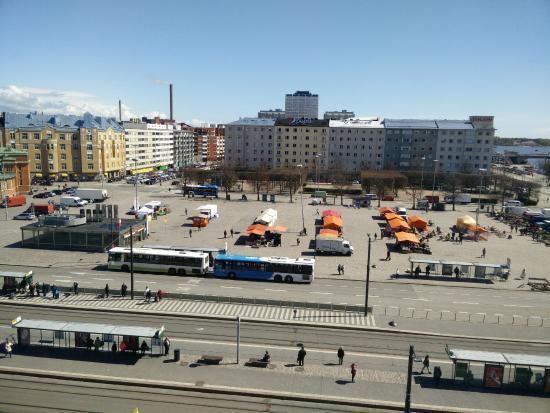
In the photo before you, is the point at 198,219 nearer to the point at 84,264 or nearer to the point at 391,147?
the point at 84,264

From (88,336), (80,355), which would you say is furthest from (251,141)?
(80,355)

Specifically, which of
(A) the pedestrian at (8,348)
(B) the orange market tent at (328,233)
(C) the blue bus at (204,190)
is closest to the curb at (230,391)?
(A) the pedestrian at (8,348)

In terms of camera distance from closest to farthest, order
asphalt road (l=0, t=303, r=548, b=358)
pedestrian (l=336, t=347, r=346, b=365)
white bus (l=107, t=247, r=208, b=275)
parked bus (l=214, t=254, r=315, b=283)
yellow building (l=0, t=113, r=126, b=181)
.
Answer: pedestrian (l=336, t=347, r=346, b=365)
asphalt road (l=0, t=303, r=548, b=358)
parked bus (l=214, t=254, r=315, b=283)
white bus (l=107, t=247, r=208, b=275)
yellow building (l=0, t=113, r=126, b=181)

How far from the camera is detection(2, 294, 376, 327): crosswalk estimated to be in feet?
84.6

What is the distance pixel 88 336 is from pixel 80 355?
0.91 metres

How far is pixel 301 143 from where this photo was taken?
4564 inches

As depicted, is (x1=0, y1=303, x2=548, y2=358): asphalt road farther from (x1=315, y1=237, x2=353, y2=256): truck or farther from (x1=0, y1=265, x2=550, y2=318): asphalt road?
(x1=315, y1=237, x2=353, y2=256): truck

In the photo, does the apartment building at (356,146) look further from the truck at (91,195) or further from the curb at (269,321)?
the curb at (269,321)

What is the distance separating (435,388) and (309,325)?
805cm

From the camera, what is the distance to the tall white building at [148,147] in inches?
4550

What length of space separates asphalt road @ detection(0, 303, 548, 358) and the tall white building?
3715 inches

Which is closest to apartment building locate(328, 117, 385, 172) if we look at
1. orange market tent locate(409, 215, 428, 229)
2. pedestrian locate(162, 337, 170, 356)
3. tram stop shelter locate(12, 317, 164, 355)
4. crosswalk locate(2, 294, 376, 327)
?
orange market tent locate(409, 215, 428, 229)

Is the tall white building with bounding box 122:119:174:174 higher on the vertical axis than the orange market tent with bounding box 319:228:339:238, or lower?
higher

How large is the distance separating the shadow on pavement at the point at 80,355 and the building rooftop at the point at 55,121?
276 feet
